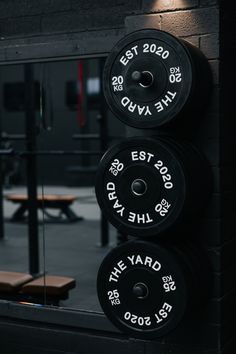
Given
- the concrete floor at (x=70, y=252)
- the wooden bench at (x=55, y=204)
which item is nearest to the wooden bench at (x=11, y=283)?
the concrete floor at (x=70, y=252)

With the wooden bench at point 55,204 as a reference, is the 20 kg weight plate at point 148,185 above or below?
above

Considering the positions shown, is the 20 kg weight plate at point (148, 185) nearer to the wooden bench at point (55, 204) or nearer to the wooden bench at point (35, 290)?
the wooden bench at point (35, 290)

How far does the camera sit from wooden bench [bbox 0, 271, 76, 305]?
155 inches

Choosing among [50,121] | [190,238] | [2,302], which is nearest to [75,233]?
[50,121]

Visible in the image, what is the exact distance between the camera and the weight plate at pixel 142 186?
259 cm

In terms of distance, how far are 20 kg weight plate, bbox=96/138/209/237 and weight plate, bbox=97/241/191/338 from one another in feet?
0.48

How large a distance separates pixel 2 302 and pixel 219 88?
2073 millimetres

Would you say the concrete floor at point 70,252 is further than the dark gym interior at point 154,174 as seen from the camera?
Yes

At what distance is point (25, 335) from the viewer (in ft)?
11.7

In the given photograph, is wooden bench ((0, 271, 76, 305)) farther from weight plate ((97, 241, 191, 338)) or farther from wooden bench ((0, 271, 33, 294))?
weight plate ((97, 241, 191, 338))

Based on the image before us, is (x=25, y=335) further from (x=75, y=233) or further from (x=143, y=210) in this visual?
(x=75, y=233)

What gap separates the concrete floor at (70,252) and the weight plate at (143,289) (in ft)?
3.36

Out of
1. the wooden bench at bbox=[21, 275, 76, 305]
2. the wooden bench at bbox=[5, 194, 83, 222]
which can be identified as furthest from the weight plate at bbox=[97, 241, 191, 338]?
the wooden bench at bbox=[5, 194, 83, 222]

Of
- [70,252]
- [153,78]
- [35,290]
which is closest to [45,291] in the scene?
[35,290]
